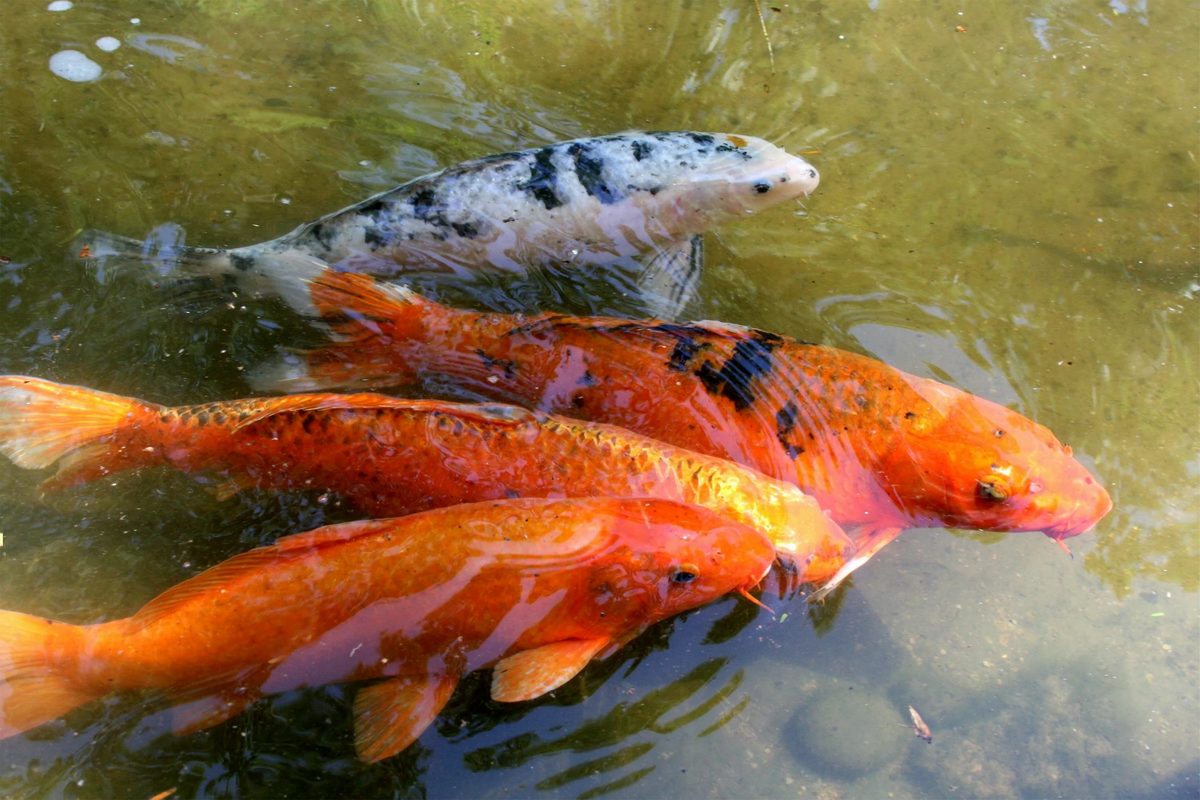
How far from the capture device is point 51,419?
291 cm

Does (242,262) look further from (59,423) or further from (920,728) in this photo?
(920,728)

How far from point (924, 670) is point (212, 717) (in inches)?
96.7

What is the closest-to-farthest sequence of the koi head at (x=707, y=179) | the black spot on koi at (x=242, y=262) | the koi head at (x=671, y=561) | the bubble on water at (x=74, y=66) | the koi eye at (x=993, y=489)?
the koi head at (x=671, y=561), the koi eye at (x=993, y=489), the black spot on koi at (x=242, y=262), the koi head at (x=707, y=179), the bubble on water at (x=74, y=66)

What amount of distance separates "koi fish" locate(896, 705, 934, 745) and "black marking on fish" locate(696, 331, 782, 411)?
1285mm

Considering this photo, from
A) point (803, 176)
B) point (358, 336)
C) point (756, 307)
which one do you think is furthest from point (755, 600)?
point (803, 176)

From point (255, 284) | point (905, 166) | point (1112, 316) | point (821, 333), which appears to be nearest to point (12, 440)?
point (255, 284)

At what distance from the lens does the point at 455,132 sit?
459 centimetres

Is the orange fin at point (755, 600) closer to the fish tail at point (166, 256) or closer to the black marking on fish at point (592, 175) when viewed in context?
the black marking on fish at point (592, 175)

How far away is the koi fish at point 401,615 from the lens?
2398 millimetres

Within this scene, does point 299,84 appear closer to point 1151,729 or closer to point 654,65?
point 654,65

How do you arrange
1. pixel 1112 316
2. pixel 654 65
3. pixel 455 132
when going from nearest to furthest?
pixel 1112 316 → pixel 455 132 → pixel 654 65

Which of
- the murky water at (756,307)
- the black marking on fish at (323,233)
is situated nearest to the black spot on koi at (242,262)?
the murky water at (756,307)

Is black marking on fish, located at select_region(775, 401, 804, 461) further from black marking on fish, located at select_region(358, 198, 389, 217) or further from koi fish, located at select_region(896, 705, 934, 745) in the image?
black marking on fish, located at select_region(358, 198, 389, 217)

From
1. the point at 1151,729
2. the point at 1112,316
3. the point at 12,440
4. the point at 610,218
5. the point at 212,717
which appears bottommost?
the point at 212,717
